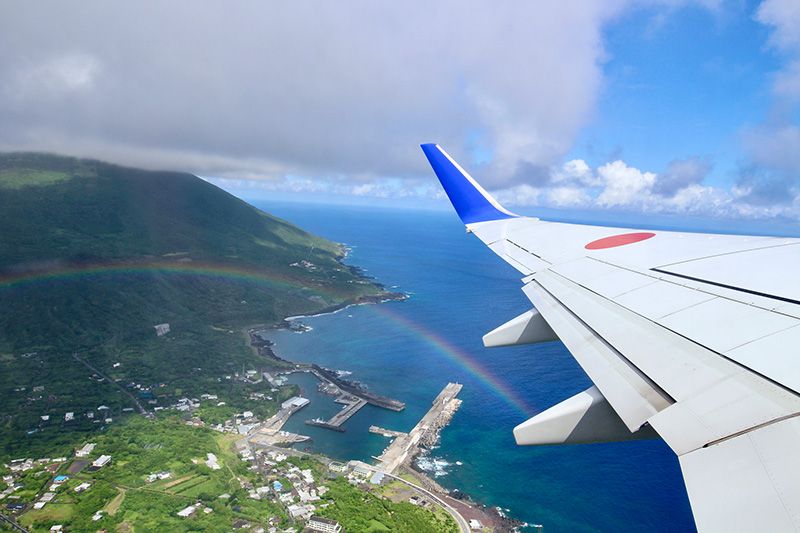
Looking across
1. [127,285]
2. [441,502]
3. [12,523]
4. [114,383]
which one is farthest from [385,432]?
[127,285]

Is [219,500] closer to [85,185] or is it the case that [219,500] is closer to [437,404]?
[437,404]

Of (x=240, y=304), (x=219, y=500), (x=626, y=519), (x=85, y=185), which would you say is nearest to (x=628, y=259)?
(x=626, y=519)

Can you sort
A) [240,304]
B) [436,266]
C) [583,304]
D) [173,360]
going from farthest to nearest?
[436,266] < [240,304] < [173,360] < [583,304]

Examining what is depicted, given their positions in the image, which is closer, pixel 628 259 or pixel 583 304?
pixel 583 304

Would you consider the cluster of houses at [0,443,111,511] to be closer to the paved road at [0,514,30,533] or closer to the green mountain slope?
the paved road at [0,514,30,533]

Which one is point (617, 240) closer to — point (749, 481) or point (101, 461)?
point (749, 481)

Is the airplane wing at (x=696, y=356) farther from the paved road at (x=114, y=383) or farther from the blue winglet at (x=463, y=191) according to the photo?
the paved road at (x=114, y=383)

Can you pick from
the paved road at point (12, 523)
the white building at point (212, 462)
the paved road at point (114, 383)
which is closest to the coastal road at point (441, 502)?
the white building at point (212, 462)
